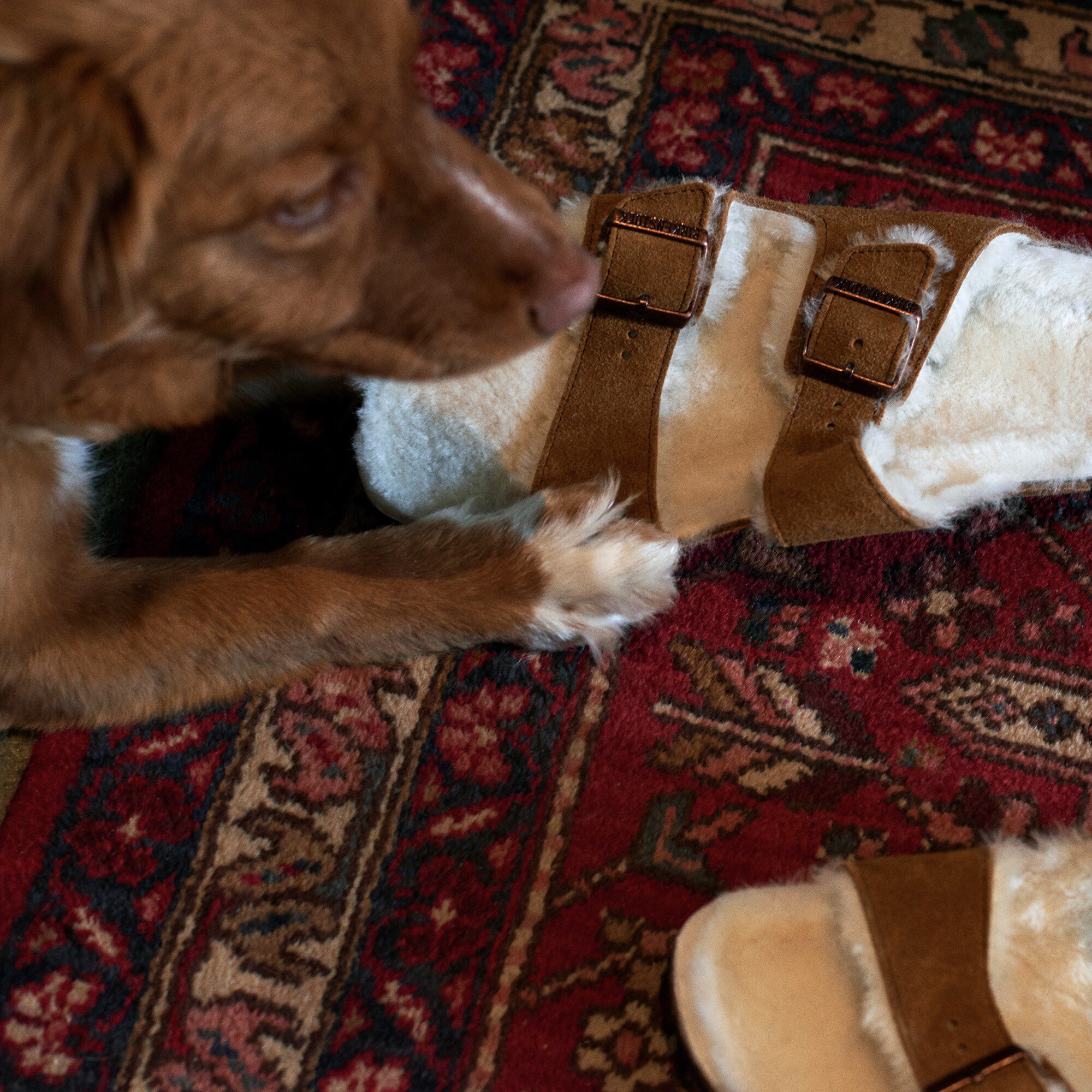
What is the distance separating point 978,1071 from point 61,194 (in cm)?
134

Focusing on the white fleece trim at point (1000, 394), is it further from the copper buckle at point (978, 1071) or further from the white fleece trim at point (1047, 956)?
the copper buckle at point (978, 1071)

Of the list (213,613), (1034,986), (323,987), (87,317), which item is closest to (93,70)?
(87,317)

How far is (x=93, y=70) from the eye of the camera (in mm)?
911

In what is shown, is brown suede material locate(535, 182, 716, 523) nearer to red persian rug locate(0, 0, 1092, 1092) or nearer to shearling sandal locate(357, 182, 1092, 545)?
shearling sandal locate(357, 182, 1092, 545)

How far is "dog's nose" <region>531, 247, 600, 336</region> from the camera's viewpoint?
115cm

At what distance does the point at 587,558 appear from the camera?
54.0 inches

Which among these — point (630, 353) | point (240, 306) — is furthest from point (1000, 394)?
point (240, 306)

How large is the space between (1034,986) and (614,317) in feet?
3.19

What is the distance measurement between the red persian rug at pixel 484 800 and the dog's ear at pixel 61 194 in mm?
623

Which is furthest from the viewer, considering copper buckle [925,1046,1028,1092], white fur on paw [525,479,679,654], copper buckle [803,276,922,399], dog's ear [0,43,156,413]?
white fur on paw [525,479,679,654]

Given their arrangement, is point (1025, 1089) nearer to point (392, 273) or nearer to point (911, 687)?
point (911, 687)

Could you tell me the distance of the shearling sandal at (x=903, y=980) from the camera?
117 centimetres

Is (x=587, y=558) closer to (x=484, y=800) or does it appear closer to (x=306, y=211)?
(x=484, y=800)

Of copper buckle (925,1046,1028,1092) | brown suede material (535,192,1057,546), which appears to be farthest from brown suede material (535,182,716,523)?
copper buckle (925,1046,1028,1092)
